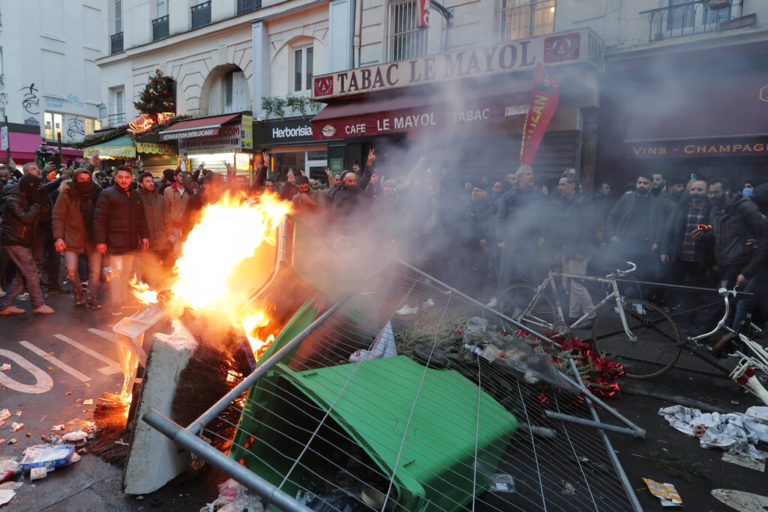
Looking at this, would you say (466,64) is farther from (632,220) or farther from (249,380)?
(249,380)

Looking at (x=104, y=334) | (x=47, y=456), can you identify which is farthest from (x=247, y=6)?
(x=47, y=456)

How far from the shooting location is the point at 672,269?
261 inches

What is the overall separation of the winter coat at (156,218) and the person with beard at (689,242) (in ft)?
24.4

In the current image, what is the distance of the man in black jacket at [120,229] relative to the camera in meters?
6.31

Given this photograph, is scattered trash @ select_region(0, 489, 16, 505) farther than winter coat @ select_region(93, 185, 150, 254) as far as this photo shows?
No

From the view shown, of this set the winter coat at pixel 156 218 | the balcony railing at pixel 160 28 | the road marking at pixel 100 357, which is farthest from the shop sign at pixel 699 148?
the balcony railing at pixel 160 28

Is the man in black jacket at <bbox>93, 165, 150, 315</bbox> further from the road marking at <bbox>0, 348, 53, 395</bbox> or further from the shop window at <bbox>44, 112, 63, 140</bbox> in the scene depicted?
the shop window at <bbox>44, 112, 63, 140</bbox>

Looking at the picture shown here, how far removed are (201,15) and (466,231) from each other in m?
14.3

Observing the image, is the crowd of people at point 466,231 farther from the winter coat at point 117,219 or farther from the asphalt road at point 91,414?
the asphalt road at point 91,414

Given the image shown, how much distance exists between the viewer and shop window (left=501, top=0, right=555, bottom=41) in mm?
9430

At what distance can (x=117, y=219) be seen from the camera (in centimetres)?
638

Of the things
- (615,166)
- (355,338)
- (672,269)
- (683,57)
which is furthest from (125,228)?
(683,57)

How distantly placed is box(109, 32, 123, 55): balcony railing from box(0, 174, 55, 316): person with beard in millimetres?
16727

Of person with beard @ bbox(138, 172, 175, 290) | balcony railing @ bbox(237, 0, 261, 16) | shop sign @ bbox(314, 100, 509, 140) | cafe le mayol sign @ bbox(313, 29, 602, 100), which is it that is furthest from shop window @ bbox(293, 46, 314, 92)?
person with beard @ bbox(138, 172, 175, 290)
